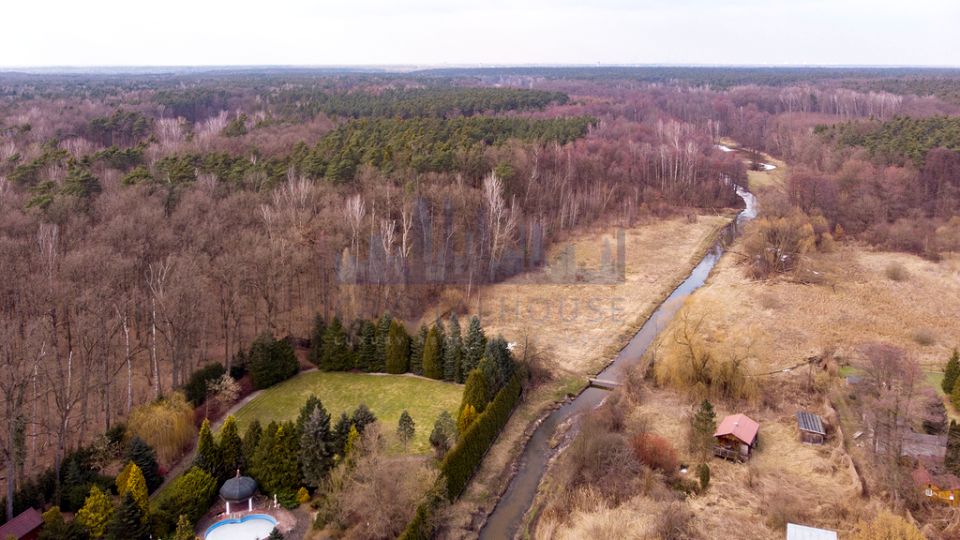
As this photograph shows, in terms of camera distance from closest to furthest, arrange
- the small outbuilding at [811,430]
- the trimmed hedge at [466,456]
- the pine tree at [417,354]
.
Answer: the trimmed hedge at [466,456]
the small outbuilding at [811,430]
the pine tree at [417,354]

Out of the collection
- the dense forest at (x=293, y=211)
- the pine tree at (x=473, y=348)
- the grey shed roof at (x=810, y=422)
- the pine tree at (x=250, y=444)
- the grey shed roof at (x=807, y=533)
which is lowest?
the grey shed roof at (x=807, y=533)

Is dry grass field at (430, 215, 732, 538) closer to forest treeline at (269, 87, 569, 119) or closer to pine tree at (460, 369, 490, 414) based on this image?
pine tree at (460, 369, 490, 414)

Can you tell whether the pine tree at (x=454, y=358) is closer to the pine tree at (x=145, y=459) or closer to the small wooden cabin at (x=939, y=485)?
the pine tree at (x=145, y=459)

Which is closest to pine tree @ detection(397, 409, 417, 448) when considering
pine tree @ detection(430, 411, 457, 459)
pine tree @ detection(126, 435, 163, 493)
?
pine tree @ detection(430, 411, 457, 459)

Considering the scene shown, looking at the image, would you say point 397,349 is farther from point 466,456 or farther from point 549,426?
point 466,456

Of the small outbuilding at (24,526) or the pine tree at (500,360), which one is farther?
the pine tree at (500,360)

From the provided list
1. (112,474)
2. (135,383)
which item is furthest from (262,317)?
(112,474)

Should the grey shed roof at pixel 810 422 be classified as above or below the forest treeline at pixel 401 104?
below

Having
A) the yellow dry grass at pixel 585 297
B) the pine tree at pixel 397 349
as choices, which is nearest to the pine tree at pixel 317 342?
the pine tree at pixel 397 349
